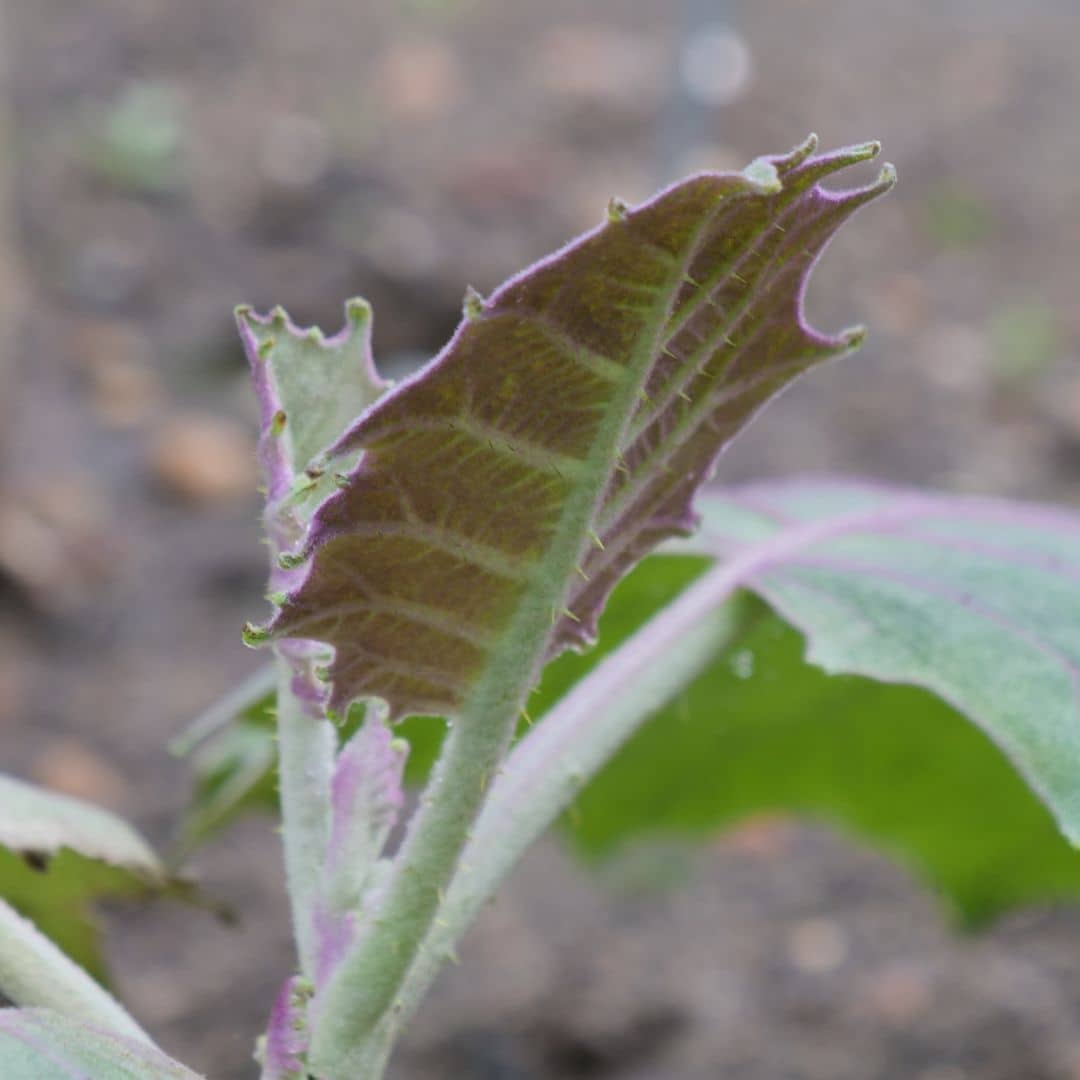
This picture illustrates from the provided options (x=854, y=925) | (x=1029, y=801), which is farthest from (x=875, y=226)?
(x=1029, y=801)

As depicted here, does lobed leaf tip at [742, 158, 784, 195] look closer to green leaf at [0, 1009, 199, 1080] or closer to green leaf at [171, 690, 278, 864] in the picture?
green leaf at [0, 1009, 199, 1080]

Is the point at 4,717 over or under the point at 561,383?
over

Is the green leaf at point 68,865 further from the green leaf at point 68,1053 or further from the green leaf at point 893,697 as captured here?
the green leaf at point 893,697

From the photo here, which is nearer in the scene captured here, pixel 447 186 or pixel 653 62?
pixel 447 186

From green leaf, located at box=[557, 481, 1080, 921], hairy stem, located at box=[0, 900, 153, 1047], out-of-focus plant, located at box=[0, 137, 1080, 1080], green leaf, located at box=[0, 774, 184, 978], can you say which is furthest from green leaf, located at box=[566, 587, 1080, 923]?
hairy stem, located at box=[0, 900, 153, 1047]

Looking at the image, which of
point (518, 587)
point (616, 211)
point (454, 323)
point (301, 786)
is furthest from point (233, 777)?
point (454, 323)

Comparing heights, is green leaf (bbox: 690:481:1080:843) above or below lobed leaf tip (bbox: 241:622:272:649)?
above

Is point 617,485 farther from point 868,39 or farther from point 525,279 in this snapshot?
point 868,39
